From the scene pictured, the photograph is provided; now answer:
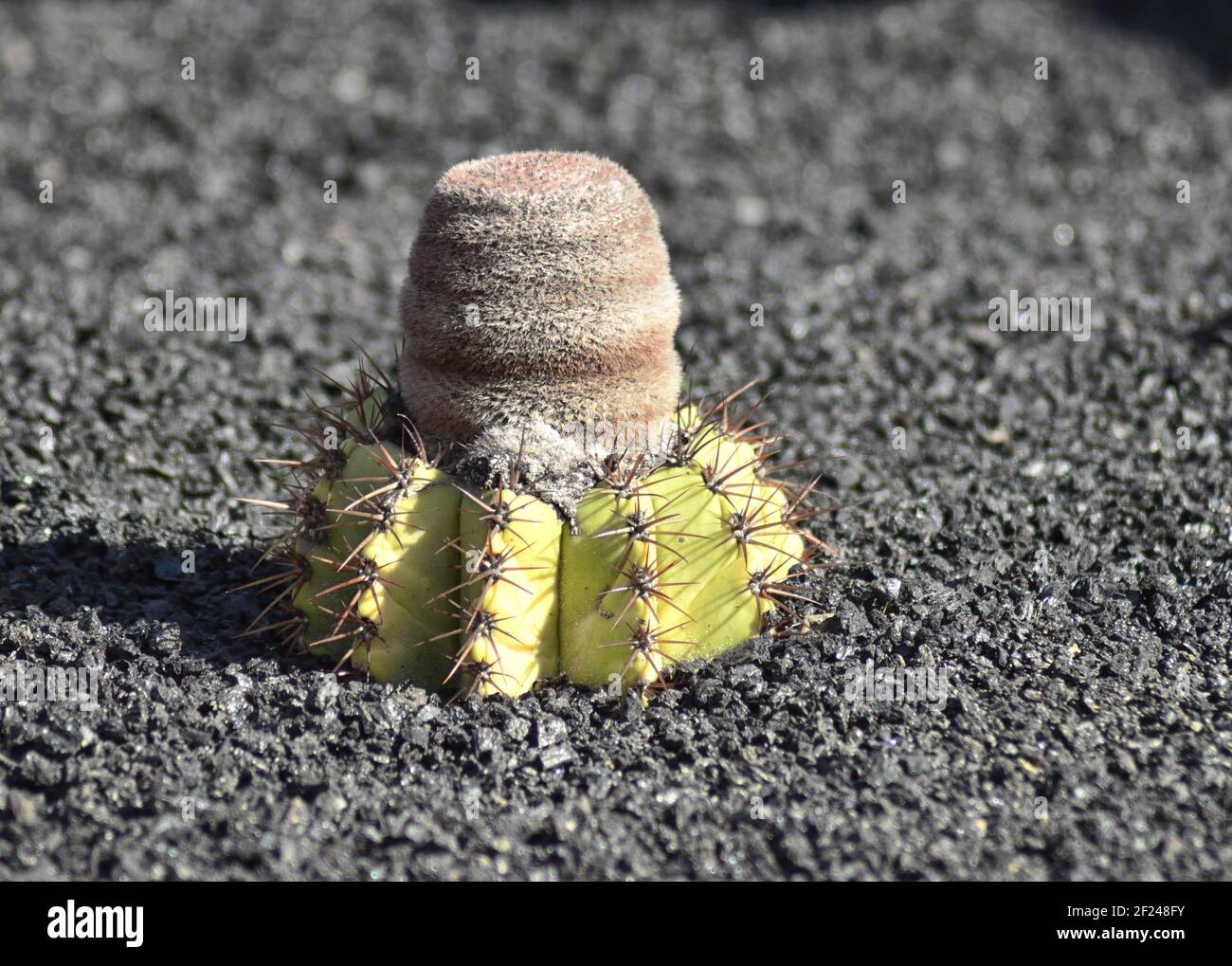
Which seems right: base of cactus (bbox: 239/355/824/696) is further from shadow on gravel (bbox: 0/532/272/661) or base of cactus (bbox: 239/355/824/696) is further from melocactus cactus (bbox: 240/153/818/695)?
shadow on gravel (bbox: 0/532/272/661)

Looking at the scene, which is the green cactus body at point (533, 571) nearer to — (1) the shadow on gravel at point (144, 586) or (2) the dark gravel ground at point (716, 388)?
(2) the dark gravel ground at point (716, 388)

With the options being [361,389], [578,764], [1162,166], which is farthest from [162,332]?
[1162,166]

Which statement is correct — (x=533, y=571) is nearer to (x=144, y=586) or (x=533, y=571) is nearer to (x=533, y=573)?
(x=533, y=573)

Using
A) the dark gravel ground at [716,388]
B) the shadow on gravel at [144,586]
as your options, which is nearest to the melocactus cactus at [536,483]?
the dark gravel ground at [716,388]

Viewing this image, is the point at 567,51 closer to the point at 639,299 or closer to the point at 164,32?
the point at 164,32

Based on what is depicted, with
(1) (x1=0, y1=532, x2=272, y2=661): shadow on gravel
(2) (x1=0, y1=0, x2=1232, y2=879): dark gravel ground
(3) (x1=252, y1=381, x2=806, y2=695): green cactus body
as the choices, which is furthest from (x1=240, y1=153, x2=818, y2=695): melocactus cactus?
(1) (x1=0, y1=532, x2=272, y2=661): shadow on gravel

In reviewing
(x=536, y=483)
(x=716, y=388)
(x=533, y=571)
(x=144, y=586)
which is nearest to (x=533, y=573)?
(x=533, y=571)
